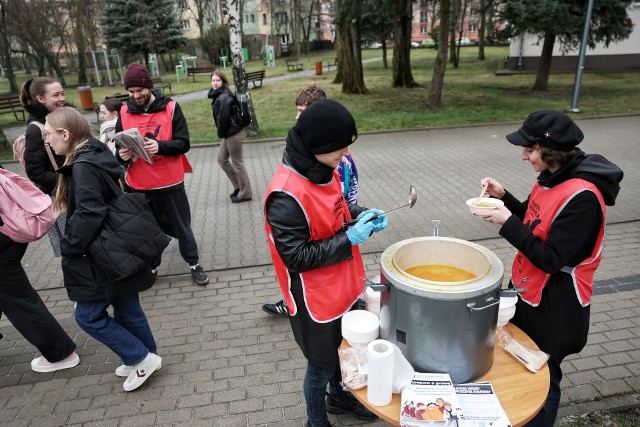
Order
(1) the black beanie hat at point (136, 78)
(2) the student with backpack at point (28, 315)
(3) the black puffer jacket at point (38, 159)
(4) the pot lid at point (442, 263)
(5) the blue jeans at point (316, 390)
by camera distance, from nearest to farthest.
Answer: (4) the pot lid at point (442, 263), (5) the blue jeans at point (316, 390), (2) the student with backpack at point (28, 315), (3) the black puffer jacket at point (38, 159), (1) the black beanie hat at point (136, 78)

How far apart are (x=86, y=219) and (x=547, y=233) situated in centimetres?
268

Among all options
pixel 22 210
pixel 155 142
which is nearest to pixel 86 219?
pixel 22 210

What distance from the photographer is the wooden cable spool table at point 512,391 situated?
187 centimetres

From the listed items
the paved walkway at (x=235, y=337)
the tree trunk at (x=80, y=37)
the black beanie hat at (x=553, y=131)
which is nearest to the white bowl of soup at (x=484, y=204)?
the black beanie hat at (x=553, y=131)

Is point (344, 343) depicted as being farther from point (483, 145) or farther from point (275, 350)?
point (483, 145)

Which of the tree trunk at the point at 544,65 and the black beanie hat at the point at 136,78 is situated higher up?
the black beanie hat at the point at 136,78

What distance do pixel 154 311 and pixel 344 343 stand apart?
2.83 m

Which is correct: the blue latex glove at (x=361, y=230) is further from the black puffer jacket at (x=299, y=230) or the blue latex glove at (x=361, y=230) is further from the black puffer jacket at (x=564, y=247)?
the black puffer jacket at (x=564, y=247)

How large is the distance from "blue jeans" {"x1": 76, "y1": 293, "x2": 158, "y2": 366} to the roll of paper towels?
82.0 inches

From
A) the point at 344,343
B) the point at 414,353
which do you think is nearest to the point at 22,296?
the point at 344,343

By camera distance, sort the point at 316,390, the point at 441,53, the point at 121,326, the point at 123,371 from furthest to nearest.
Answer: the point at 441,53 → the point at 123,371 → the point at 121,326 → the point at 316,390

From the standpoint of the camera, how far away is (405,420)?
179cm

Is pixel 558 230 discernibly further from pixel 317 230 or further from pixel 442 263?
pixel 317 230

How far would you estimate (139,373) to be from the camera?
337cm
